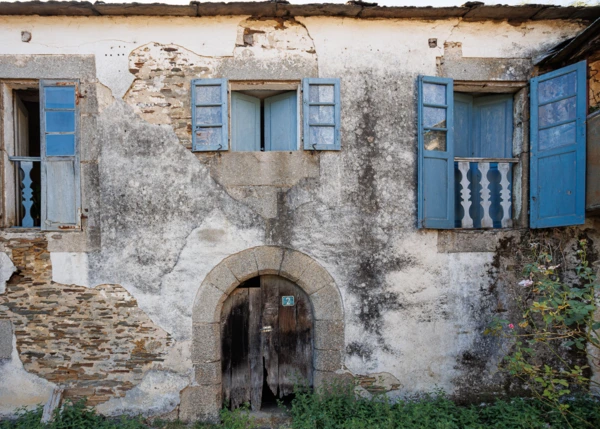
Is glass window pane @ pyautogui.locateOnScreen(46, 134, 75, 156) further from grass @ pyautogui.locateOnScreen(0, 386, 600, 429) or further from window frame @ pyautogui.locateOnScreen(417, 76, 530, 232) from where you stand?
window frame @ pyautogui.locateOnScreen(417, 76, 530, 232)

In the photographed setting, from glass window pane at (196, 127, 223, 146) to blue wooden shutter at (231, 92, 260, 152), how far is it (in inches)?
8.8

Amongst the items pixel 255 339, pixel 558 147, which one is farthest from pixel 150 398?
pixel 558 147

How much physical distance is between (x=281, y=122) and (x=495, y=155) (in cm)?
275

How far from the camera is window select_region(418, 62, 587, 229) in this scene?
4539mm

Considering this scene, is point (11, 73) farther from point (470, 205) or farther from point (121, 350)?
point (470, 205)

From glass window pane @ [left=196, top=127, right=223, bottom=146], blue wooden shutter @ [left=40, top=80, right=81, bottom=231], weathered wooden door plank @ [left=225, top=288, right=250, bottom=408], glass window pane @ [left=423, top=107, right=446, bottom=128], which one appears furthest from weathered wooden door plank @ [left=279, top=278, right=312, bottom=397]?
blue wooden shutter @ [left=40, top=80, right=81, bottom=231]

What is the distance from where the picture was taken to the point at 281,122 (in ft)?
16.5

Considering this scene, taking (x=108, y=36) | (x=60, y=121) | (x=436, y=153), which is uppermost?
(x=108, y=36)

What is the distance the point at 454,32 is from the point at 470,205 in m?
2.09

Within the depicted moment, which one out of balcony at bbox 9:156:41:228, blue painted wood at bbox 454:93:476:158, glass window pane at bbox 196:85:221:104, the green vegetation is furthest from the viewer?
blue painted wood at bbox 454:93:476:158

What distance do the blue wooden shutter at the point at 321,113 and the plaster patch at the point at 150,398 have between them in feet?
10.3

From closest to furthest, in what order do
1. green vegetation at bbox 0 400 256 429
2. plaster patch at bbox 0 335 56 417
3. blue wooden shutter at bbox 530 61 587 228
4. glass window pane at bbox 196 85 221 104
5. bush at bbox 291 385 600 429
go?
bush at bbox 291 385 600 429 < green vegetation at bbox 0 400 256 429 < blue wooden shutter at bbox 530 61 587 228 < plaster patch at bbox 0 335 56 417 < glass window pane at bbox 196 85 221 104

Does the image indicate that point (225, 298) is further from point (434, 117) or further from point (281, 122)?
point (434, 117)

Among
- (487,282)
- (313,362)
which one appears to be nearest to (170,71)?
(313,362)
